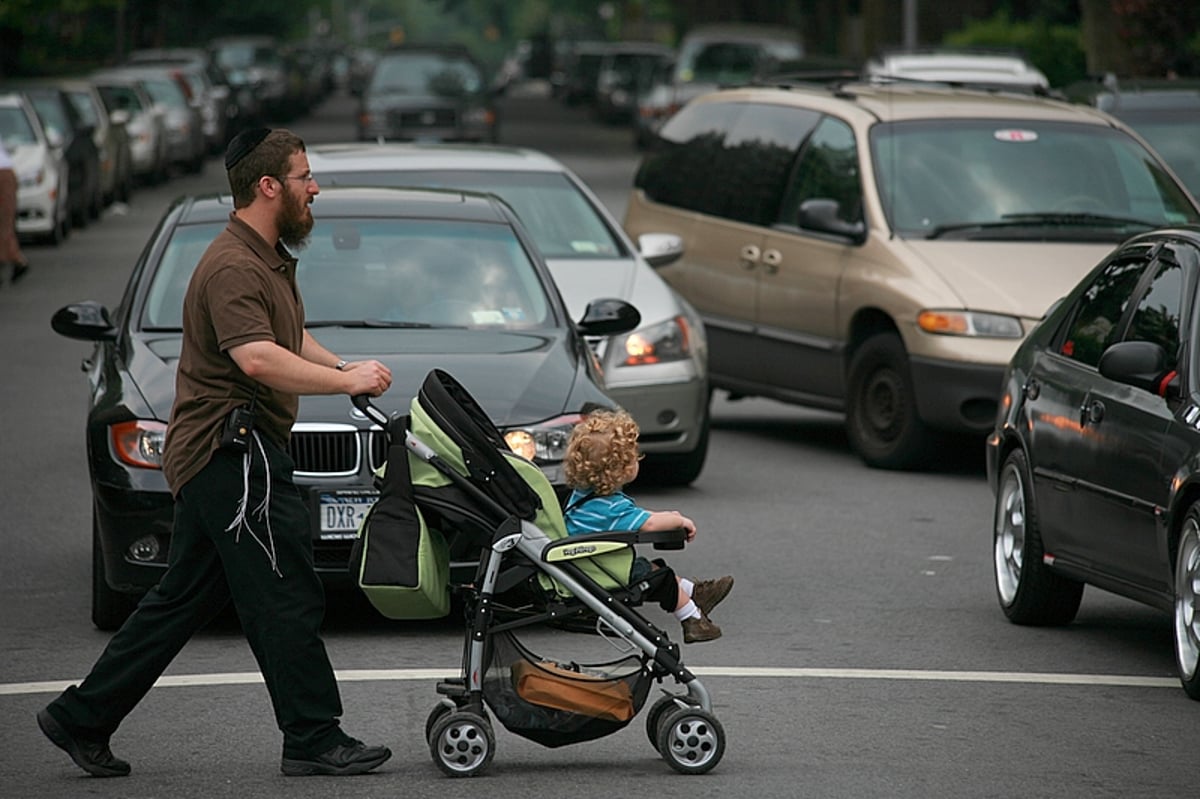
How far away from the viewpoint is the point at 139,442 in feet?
28.3

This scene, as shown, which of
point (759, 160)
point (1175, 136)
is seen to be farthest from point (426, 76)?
point (759, 160)

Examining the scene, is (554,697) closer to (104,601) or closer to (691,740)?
(691,740)

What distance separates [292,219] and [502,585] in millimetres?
1136

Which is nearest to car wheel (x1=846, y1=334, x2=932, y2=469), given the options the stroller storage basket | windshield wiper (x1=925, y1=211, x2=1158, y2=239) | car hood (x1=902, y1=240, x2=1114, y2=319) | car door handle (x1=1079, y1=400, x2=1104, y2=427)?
car hood (x1=902, y1=240, x2=1114, y2=319)

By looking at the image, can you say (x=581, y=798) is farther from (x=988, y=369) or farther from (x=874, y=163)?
(x=874, y=163)

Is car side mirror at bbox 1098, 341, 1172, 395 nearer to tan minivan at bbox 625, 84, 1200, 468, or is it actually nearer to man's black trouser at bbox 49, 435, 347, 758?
man's black trouser at bbox 49, 435, 347, 758

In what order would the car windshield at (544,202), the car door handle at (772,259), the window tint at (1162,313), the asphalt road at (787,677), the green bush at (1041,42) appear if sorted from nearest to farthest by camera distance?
the asphalt road at (787,677), the window tint at (1162,313), the car windshield at (544,202), the car door handle at (772,259), the green bush at (1041,42)

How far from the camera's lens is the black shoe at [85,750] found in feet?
21.6

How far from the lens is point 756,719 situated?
24.3 feet

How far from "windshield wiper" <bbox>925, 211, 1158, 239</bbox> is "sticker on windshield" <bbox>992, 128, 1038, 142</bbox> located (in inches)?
26.1

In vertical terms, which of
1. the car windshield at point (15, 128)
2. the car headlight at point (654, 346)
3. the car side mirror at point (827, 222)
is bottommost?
the car windshield at point (15, 128)

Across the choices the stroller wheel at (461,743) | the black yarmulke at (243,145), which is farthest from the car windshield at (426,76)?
the stroller wheel at (461,743)

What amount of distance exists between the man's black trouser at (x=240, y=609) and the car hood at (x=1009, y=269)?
668cm

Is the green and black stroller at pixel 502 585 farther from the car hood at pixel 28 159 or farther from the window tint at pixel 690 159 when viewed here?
the car hood at pixel 28 159
